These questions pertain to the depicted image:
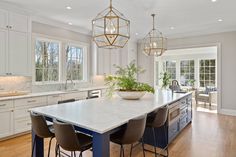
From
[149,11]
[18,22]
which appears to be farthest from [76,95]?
[149,11]

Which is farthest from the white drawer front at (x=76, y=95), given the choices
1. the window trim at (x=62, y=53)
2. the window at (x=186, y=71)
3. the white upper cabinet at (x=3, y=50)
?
the window at (x=186, y=71)

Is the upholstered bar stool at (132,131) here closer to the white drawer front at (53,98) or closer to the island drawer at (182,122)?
the island drawer at (182,122)

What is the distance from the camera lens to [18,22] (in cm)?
405

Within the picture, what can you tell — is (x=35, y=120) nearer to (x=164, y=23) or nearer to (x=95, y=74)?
(x=95, y=74)

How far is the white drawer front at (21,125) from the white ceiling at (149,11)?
254cm

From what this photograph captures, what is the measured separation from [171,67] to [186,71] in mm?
978

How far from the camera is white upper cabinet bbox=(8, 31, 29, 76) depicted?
392cm

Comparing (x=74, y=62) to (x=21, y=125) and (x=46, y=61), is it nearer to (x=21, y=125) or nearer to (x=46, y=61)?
(x=46, y=61)

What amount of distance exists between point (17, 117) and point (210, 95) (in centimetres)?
695

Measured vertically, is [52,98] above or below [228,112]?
above

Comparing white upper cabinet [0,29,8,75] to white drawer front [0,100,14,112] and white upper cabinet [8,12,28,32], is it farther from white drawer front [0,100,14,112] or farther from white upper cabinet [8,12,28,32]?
white drawer front [0,100,14,112]

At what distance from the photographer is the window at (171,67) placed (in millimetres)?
11317

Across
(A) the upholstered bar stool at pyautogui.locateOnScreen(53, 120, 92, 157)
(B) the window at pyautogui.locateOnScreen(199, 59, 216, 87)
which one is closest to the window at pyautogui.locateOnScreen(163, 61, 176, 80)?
(B) the window at pyautogui.locateOnScreen(199, 59, 216, 87)

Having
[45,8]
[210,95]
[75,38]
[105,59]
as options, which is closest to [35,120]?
[45,8]
